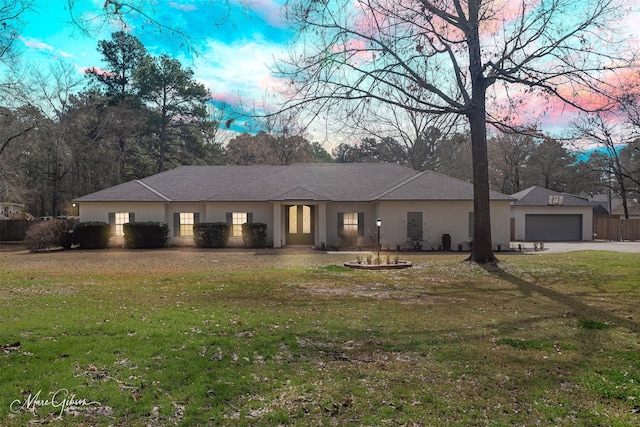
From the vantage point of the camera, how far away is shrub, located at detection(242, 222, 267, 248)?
24094 mm

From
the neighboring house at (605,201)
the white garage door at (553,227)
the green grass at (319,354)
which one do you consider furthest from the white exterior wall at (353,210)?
the neighboring house at (605,201)

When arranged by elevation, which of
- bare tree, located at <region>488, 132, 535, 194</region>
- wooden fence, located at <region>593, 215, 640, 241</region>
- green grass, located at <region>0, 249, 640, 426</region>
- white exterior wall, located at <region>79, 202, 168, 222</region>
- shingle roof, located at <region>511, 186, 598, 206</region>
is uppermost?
bare tree, located at <region>488, 132, 535, 194</region>

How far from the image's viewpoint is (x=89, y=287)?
10.4m

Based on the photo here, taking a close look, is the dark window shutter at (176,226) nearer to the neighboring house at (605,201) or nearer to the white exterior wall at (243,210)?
the white exterior wall at (243,210)

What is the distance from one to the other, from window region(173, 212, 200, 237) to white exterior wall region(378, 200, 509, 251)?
420 inches

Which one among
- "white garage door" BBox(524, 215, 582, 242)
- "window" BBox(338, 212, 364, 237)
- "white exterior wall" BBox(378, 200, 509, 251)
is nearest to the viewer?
"white exterior wall" BBox(378, 200, 509, 251)

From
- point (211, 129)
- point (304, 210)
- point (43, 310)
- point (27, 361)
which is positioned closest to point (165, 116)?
point (211, 129)

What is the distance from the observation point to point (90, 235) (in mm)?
23969

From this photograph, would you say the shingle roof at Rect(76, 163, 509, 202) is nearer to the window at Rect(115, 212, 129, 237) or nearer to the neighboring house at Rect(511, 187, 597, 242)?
the window at Rect(115, 212, 129, 237)

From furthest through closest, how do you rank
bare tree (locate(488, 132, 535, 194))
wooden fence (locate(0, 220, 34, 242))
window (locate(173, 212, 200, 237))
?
bare tree (locate(488, 132, 535, 194))
wooden fence (locate(0, 220, 34, 242))
window (locate(173, 212, 200, 237))

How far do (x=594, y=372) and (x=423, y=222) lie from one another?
1888 centimetres

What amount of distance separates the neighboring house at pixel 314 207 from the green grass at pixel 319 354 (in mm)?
12749

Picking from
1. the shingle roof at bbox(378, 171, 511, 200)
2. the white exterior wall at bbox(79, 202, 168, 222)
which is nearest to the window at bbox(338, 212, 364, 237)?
the shingle roof at bbox(378, 171, 511, 200)

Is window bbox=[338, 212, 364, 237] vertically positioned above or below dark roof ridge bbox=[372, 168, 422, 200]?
below
